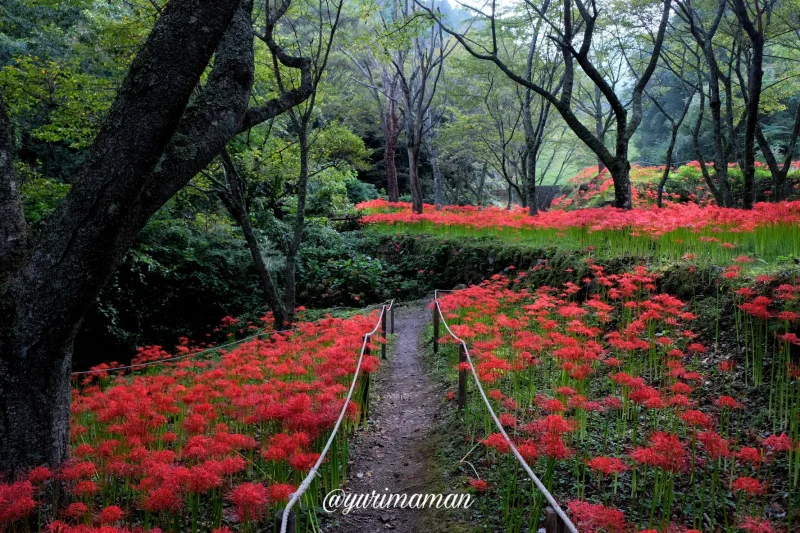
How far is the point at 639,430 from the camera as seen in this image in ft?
13.7

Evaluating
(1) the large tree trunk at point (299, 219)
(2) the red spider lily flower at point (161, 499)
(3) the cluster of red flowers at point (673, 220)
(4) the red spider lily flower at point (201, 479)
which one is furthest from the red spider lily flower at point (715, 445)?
(1) the large tree trunk at point (299, 219)

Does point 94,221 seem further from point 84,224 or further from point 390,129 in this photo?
point 390,129

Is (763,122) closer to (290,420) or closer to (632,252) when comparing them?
(632,252)

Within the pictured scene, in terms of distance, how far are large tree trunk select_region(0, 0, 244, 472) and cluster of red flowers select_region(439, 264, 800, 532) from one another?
Answer: 2778 mm

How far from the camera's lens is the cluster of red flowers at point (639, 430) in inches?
110

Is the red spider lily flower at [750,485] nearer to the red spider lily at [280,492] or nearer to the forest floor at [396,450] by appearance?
the forest floor at [396,450]

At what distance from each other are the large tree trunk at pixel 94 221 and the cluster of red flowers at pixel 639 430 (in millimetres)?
2778

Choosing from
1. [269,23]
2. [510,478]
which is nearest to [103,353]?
[269,23]

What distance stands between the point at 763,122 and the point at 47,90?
1052 inches

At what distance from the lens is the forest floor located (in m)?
3.58

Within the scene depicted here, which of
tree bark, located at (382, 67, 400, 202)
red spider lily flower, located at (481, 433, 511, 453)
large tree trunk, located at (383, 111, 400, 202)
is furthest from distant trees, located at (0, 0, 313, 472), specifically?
large tree trunk, located at (383, 111, 400, 202)

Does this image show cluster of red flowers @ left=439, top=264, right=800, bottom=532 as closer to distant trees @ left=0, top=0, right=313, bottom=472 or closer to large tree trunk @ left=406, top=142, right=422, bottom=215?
distant trees @ left=0, top=0, right=313, bottom=472

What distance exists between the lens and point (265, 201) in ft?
46.4

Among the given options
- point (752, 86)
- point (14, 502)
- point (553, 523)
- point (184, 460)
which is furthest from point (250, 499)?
point (752, 86)
